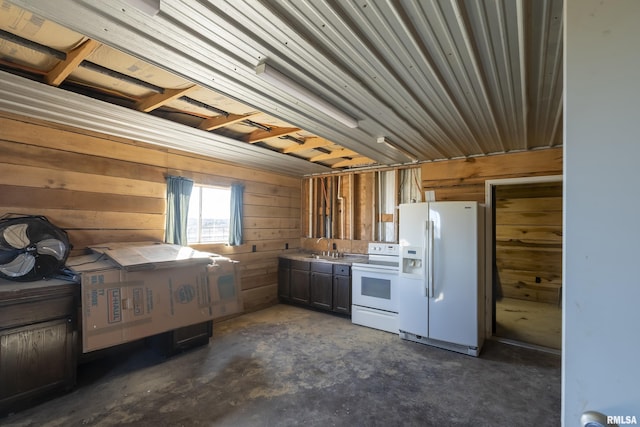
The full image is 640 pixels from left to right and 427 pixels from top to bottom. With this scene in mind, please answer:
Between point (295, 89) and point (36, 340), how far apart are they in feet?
9.77

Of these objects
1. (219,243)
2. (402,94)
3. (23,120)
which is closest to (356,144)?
(402,94)

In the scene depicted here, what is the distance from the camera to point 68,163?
308 cm

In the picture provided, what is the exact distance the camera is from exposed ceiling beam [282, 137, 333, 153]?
3898 mm

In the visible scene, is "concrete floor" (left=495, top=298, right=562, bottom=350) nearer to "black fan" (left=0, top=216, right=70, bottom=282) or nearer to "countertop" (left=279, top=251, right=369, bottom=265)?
"countertop" (left=279, top=251, right=369, bottom=265)

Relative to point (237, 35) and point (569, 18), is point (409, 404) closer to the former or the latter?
point (569, 18)

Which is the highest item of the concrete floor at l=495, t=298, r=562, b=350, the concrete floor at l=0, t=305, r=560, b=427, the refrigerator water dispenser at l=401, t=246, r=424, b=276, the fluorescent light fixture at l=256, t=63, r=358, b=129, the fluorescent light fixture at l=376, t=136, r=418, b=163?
the fluorescent light fixture at l=256, t=63, r=358, b=129

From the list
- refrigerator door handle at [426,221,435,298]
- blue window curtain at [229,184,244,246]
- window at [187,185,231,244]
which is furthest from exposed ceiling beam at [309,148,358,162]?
refrigerator door handle at [426,221,435,298]

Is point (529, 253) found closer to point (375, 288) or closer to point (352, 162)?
point (375, 288)

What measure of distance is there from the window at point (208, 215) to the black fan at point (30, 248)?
155 centimetres

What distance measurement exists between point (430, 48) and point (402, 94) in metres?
0.56

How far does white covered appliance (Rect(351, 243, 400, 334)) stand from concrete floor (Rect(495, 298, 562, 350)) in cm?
157

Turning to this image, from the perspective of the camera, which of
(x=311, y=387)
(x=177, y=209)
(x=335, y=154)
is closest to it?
(x=311, y=387)

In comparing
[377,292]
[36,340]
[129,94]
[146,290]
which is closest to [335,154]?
[377,292]

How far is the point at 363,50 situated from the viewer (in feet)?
5.83
